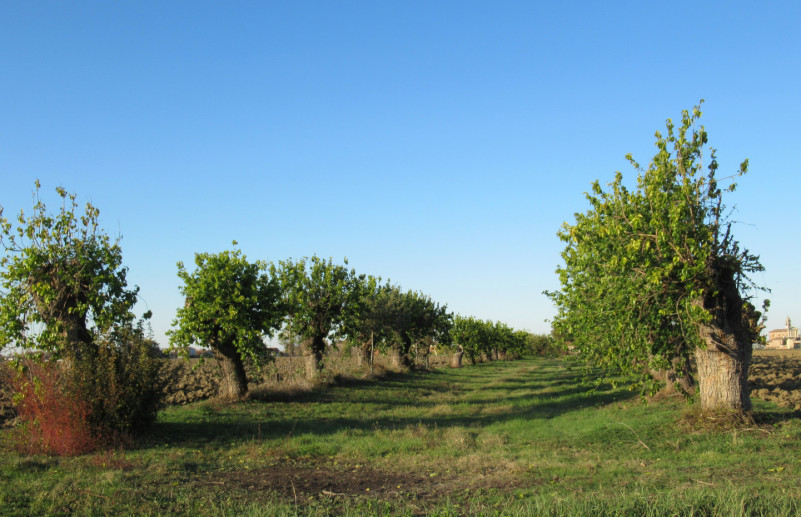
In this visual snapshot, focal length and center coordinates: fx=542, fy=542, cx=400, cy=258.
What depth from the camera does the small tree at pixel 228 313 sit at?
877 inches

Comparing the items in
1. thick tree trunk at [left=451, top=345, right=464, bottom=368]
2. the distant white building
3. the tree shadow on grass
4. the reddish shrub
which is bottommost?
the distant white building

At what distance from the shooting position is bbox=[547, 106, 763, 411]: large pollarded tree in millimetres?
12984

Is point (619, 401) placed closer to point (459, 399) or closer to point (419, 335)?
point (459, 399)

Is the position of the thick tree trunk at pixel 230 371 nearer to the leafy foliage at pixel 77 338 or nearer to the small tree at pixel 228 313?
the small tree at pixel 228 313

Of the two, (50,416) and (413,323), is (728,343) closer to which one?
(50,416)

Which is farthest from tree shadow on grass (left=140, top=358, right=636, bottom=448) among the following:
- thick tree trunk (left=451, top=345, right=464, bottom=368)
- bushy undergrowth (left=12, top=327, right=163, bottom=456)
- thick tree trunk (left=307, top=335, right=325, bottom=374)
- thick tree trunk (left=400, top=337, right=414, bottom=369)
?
thick tree trunk (left=451, top=345, right=464, bottom=368)

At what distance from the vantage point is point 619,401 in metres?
22.7

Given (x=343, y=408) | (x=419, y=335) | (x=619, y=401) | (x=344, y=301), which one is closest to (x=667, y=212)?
(x=619, y=401)

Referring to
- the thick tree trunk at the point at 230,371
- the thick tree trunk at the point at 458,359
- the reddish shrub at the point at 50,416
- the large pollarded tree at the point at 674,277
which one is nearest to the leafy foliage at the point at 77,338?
the reddish shrub at the point at 50,416

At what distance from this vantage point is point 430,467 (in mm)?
11664

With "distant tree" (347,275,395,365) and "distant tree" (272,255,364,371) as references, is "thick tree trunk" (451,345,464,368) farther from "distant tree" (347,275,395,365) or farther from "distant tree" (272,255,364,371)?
"distant tree" (272,255,364,371)

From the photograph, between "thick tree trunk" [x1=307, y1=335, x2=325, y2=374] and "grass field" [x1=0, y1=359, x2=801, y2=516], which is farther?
"thick tree trunk" [x1=307, y1=335, x2=325, y2=374]

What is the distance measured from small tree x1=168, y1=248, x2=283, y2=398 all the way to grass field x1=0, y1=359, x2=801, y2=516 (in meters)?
2.76

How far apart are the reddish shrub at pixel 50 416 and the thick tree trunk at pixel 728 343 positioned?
15.9 meters
